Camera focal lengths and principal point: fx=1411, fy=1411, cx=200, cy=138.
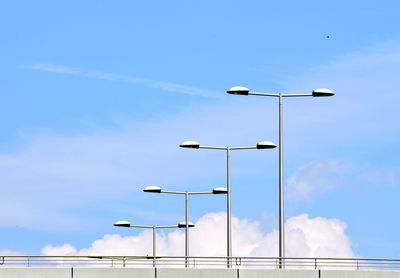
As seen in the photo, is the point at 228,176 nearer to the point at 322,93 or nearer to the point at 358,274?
the point at 322,93

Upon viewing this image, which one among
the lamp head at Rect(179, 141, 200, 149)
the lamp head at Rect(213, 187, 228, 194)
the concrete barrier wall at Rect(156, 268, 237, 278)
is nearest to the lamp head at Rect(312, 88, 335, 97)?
the concrete barrier wall at Rect(156, 268, 237, 278)

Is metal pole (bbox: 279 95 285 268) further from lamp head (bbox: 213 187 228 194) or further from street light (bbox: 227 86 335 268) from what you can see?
lamp head (bbox: 213 187 228 194)

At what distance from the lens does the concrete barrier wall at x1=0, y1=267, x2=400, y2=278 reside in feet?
158

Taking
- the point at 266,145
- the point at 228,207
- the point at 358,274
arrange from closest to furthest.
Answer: the point at 358,274 < the point at 266,145 < the point at 228,207

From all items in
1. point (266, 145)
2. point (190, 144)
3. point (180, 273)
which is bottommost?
point (180, 273)

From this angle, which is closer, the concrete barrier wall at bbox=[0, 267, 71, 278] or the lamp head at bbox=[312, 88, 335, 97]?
the concrete barrier wall at bbox=[0, 267, 71, 278]

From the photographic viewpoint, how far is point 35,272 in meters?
48.0

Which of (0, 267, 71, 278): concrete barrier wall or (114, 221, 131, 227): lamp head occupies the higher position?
(114, 221, 131, 227): lamp head

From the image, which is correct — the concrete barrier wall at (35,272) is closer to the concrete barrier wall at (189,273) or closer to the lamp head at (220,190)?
the concrete barrier wall at (189,273)

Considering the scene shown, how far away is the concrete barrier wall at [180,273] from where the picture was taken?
4803 cm

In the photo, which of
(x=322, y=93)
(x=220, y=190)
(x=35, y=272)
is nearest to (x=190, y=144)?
(x=220, y=190)

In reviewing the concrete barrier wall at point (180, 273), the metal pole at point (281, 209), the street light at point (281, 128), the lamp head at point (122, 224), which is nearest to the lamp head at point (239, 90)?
the street light at point (281, 128)

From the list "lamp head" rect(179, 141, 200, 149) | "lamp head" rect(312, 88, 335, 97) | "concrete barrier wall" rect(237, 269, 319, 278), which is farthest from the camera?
"lamp head" rect(179, 141, 200, 149)

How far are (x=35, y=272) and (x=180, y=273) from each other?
4949 millimetres
